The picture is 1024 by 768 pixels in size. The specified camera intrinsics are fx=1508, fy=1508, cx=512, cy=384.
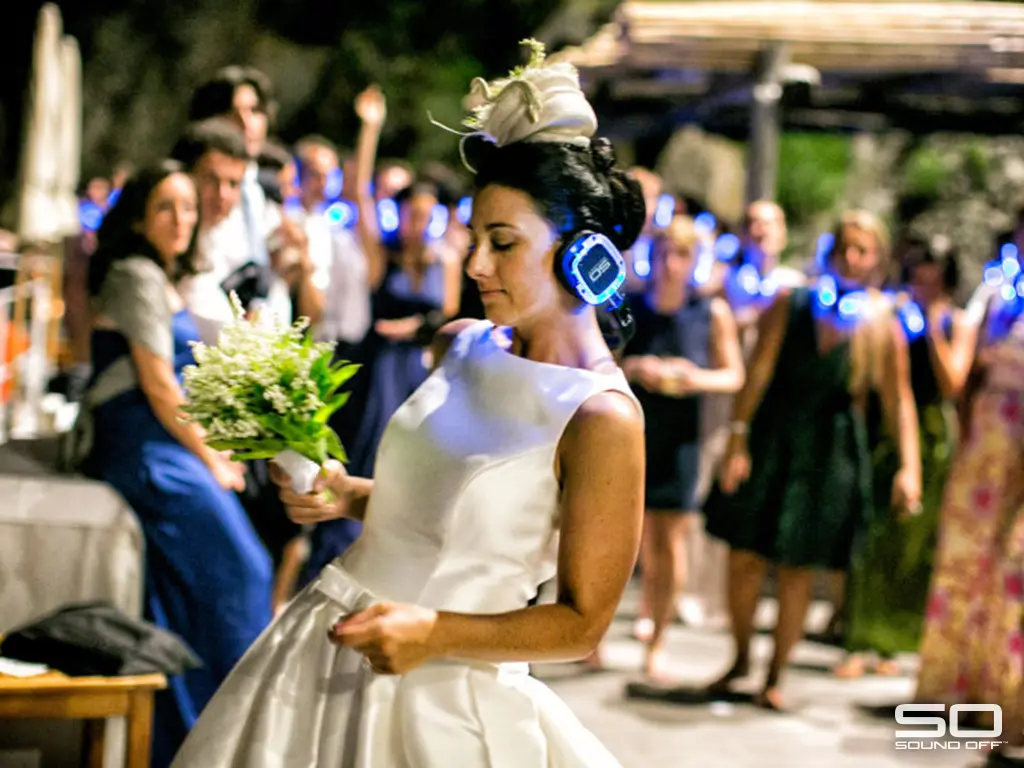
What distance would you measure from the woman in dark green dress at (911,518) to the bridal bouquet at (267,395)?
5.34 meters

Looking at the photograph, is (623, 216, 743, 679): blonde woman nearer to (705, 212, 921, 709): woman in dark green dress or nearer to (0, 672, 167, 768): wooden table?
(705, 212, 921, 709): woman in dark green dress

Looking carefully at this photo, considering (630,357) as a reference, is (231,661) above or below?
below

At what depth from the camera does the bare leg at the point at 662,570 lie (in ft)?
22.3

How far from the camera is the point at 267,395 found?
7.42ft

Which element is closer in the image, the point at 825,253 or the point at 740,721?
the point at 740,721

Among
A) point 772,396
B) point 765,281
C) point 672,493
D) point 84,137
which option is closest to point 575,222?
point 772,396

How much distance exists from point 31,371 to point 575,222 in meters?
5.91

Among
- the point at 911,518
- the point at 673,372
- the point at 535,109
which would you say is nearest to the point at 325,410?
the point at 535,109

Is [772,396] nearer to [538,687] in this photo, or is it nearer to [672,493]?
[672,493]

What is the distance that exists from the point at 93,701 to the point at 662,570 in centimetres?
395

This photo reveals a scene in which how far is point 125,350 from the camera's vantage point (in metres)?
4.36

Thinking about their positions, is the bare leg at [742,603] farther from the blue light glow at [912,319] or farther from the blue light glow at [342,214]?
Answer: the blue light glow at [342,214]

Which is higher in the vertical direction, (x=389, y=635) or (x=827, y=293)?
(x=827, y=293)

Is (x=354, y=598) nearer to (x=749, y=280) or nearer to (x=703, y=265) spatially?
(x=703, y=265)
